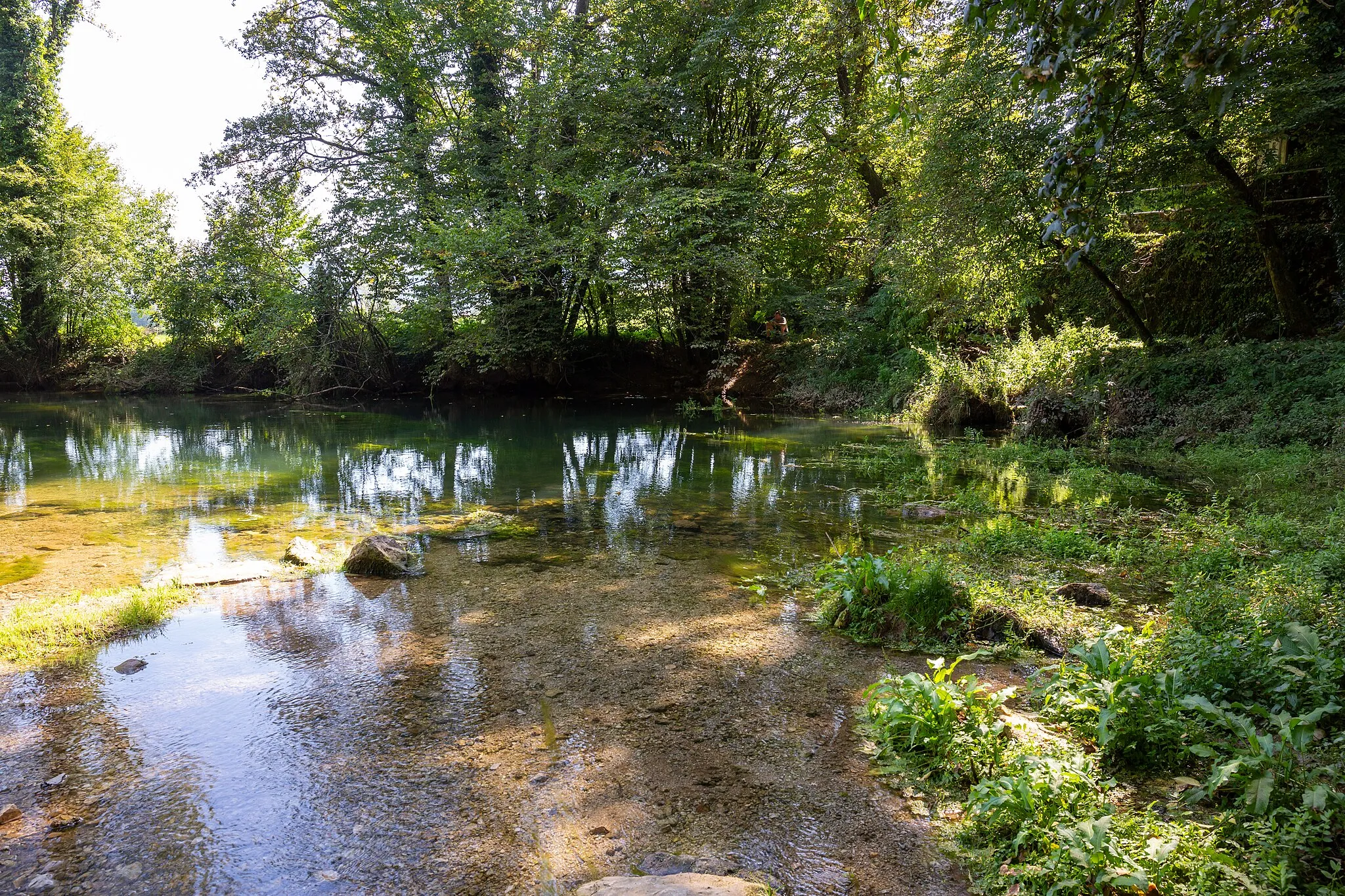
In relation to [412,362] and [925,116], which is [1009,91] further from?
[412,362]

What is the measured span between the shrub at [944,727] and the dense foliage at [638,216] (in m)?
11.2

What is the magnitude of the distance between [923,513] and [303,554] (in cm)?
619

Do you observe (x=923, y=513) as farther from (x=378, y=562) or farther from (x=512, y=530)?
(x=378, y=562)

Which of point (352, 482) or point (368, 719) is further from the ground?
point (352, 482)

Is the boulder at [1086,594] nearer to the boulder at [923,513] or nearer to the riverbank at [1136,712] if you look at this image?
the riverbank at [1136,712]

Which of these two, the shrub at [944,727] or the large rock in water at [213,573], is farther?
the large rock in water at [213,573]

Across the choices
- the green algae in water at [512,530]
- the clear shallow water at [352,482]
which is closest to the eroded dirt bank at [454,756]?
the green algae in water at [512,530]

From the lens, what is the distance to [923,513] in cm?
779

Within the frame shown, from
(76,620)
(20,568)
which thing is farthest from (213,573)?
(20,568)

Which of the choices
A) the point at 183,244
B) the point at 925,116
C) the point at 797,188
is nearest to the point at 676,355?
the point at 797,188

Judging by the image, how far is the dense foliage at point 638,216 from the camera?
13180 millimetres

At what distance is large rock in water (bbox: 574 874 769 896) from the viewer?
2.19 metres

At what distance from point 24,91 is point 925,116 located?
3370 centimetres

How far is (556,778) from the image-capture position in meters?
3.11
